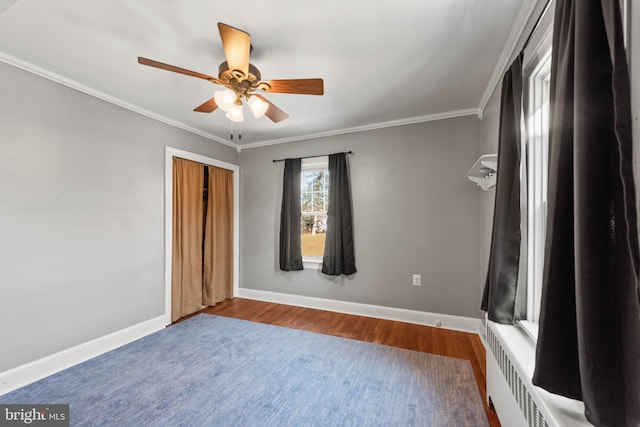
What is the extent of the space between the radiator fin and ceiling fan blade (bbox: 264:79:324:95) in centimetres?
187

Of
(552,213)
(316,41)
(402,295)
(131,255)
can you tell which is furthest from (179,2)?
(402,295)

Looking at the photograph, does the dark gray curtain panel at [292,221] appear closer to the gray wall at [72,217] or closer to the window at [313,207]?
the window at [313,207]

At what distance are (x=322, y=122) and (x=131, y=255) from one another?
8.67 feet

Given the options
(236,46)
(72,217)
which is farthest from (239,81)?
(72,217)

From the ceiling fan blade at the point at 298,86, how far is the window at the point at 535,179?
1206 millimetres

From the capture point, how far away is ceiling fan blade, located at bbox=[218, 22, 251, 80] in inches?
54.1

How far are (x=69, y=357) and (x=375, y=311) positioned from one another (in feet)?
10.0

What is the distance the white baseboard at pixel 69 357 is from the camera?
189cm

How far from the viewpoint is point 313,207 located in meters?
3.77

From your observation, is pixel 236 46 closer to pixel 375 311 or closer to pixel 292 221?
pixel 292 221

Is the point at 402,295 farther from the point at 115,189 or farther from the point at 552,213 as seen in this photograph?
the point at 115,189

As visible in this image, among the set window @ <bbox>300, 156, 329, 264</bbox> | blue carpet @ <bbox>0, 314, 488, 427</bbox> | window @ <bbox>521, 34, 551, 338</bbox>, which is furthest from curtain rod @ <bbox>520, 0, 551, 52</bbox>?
window @ <bbox>300, 156, 329, 264</bbox>

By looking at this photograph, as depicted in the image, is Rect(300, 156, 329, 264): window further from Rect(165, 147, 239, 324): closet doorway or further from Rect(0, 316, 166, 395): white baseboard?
Rect(0, 316, 166, 395): white baseboard

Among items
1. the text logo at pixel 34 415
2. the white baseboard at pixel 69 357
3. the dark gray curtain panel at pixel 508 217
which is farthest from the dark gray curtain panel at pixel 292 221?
the dark gray curtain panel at pixel 508 217
